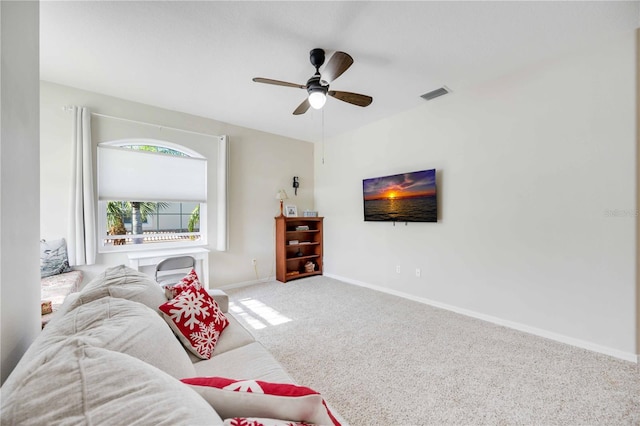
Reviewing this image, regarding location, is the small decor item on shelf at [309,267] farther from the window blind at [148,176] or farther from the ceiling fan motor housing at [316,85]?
the ceiling fan motor housing at [316,85]

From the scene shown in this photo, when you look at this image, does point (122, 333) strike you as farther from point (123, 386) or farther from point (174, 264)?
point (174, 264)

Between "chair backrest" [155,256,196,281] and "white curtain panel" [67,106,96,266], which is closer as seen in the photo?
"white curtain panel" [67,106,96,266]

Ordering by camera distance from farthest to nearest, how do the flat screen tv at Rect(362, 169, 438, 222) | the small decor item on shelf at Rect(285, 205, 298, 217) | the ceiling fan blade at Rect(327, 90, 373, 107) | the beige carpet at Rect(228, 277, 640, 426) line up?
the small decor item on shelf at Rect(285, 205, 298, 217) → the flat screen tv at Rect(362, 169, 438, 222) → the ceiling fan blade at Rect(327, 90, 373, 107) → the beige carpet at Rect(228, 277, 640, 426)

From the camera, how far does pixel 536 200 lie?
252 centimetres

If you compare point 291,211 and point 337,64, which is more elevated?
point 337,64

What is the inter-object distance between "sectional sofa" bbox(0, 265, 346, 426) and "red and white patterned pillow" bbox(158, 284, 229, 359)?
1.08 feet

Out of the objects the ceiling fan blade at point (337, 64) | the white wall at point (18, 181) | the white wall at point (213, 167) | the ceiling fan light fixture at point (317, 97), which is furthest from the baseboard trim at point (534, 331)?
the white wall at point (18, 181)

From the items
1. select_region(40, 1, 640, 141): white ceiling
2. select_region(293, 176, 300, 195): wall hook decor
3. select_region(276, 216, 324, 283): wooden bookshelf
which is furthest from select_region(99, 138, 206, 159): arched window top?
select_region(276, 216, 324, 283): wooden bookshelf

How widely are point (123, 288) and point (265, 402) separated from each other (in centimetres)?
108

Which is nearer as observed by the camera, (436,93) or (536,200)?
(536,200)

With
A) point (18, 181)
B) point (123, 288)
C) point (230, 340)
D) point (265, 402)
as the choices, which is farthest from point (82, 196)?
point (265, 402)

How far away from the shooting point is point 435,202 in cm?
322

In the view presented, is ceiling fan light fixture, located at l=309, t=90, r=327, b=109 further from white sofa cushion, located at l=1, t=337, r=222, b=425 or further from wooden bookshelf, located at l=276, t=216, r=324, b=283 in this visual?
wooden bookshelf, located at l=276, t=216, r=324, b=283

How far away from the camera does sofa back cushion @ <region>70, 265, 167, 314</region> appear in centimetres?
118
